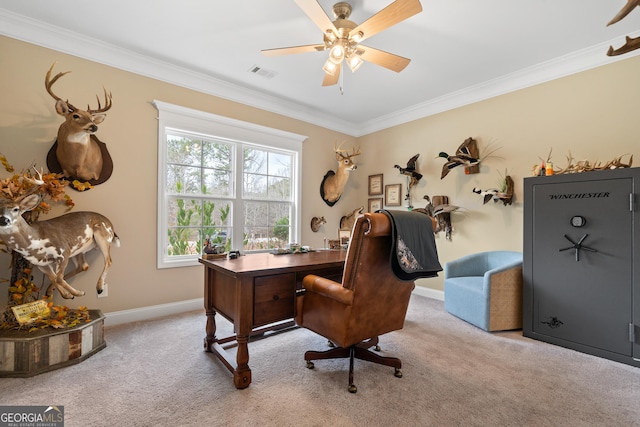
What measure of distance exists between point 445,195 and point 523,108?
4.36ft

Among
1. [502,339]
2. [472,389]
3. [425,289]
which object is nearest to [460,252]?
[425,289]

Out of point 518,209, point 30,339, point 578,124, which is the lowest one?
point 30,339

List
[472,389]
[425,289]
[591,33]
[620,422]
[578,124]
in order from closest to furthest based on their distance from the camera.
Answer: [620,422] → [472,389] → [591,33] → [578,124] → [425,289]

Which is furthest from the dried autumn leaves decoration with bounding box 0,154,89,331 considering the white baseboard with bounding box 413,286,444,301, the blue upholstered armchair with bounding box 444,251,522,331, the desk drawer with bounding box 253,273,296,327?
the white baseboard with bounding box 413,286,444,301

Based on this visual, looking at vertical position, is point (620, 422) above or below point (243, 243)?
below

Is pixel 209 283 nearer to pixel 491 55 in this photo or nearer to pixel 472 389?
pixel 472 389

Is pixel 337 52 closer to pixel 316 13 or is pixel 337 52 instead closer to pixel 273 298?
pixel 316 13

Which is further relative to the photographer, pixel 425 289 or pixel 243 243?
pixel 425 289

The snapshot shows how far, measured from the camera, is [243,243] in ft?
12.4

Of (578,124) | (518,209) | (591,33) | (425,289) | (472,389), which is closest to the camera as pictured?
(472,389)

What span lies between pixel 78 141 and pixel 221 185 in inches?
58.2

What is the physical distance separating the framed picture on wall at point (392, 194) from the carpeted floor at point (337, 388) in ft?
7.87

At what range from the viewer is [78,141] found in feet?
8.07

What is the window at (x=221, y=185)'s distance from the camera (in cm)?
323
